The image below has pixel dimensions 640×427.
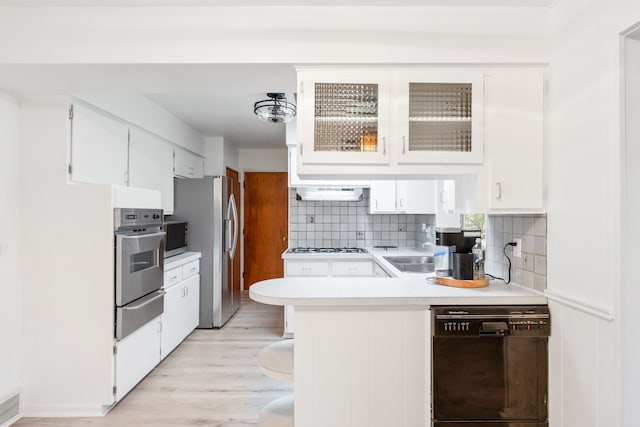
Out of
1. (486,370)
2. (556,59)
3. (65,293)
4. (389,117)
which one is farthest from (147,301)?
(556,59)

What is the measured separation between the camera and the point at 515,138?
6.08 ft

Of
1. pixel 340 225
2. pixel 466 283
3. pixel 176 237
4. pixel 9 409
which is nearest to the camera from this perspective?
pixel 466 283

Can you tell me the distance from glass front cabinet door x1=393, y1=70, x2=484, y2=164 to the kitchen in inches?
4.0

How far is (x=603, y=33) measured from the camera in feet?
4.77

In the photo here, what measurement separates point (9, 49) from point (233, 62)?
3.78 ft

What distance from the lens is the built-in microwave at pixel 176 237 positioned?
3.66m

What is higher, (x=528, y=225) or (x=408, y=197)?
(x=408, y=197)

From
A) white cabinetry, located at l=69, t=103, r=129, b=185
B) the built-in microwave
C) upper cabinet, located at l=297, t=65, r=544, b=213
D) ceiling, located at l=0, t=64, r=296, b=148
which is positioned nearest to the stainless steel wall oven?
white cabinetry, located at l=69, t=103, r=129, b=185

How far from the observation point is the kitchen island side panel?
5.73 feet

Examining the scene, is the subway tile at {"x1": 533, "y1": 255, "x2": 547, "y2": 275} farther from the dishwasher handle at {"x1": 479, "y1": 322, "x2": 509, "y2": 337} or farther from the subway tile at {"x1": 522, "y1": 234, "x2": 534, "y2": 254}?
the dishwasher handle at {"x1": 479, "y1": 322, "x2": 509, "y2": 337}

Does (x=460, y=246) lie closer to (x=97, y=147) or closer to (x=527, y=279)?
(x=527, y=279)

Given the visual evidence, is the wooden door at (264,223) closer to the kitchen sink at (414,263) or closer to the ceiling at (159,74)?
the kitchen sink at (414,263)

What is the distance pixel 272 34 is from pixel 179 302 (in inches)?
111

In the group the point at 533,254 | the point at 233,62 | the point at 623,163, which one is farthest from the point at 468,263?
the point at 233,62
